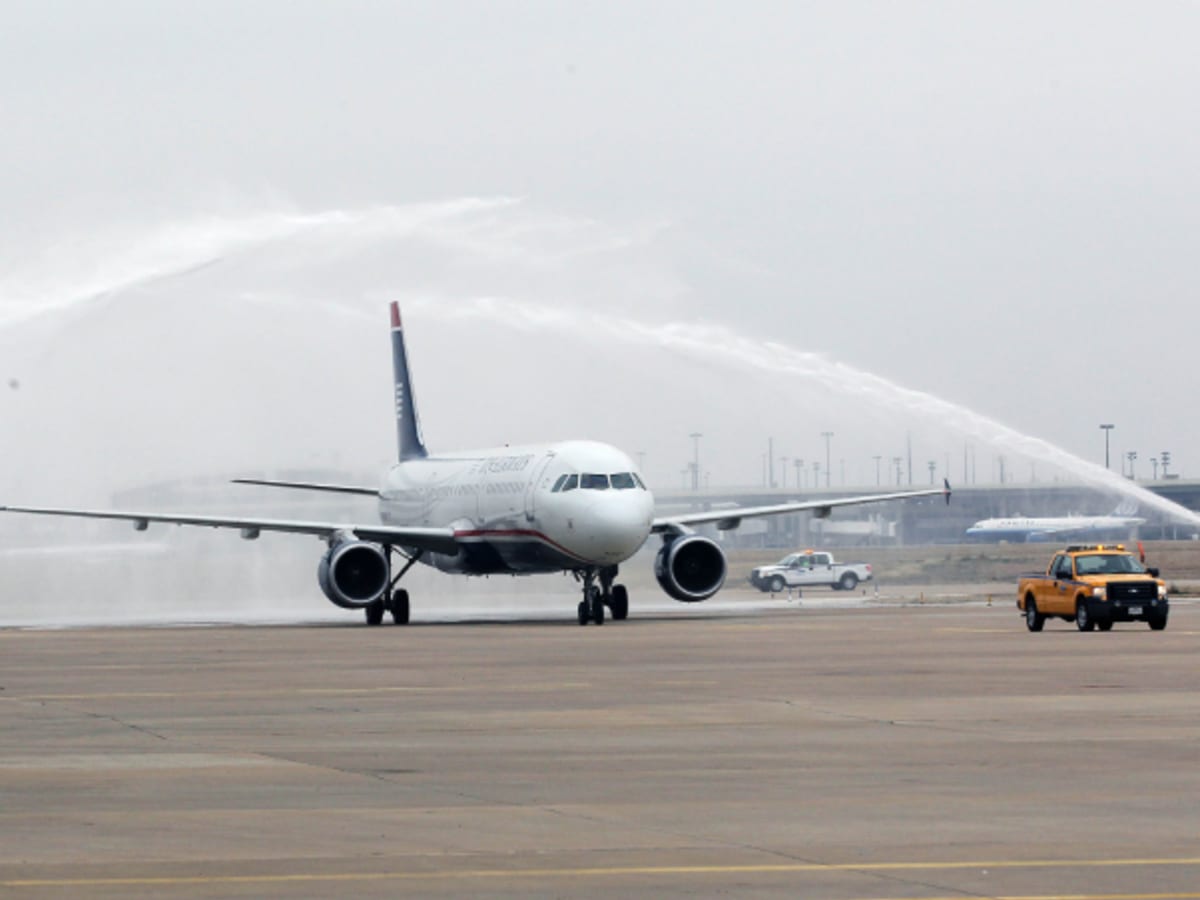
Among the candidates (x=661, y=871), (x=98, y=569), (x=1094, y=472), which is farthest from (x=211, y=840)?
(x=98, y=569)

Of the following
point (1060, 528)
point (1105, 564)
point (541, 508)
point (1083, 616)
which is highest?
point (1060, 528)

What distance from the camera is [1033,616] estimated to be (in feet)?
152

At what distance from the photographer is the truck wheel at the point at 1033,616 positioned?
4562 cm

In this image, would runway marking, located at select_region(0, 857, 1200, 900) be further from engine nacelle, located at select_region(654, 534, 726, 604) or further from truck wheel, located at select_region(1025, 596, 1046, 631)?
engine nacelle, located at select_region(654, 534, 726, 604)

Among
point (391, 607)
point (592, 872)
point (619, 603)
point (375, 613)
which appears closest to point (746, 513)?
point (619, 603)

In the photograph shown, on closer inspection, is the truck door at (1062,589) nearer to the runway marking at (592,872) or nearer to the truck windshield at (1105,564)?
the truck windshield at (1105,564)

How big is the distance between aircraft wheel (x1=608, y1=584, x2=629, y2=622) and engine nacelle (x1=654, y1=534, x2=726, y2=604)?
106cm

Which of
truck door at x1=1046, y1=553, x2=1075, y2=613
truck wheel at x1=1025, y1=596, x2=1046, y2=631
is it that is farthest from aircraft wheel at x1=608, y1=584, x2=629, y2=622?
truck door at x1=1046, y1=553, x2=1075, y2=613

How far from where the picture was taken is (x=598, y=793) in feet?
55.0

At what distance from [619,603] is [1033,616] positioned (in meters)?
13.1

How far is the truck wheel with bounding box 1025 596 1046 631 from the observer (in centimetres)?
4562

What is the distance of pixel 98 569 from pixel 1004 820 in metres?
74.5

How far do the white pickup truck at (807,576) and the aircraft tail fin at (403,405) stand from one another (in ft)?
110

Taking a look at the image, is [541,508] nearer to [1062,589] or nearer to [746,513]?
[746,513]
